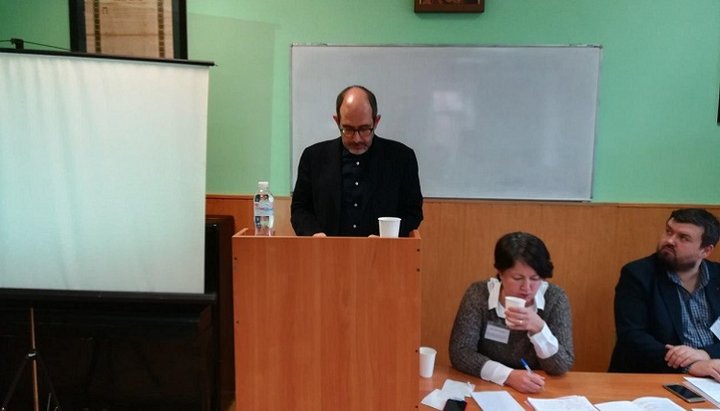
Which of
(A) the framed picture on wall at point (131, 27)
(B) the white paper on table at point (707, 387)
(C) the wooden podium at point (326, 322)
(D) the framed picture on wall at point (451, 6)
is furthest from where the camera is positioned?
(A) the framed picture on wall at point (131, 27)

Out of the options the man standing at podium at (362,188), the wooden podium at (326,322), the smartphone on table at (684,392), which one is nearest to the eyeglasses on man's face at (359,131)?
the man standing at podium at (362,188)

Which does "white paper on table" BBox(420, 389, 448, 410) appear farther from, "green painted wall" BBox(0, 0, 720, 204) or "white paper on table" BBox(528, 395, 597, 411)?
"green painted wall" BBox(0, 0, 720, 204)

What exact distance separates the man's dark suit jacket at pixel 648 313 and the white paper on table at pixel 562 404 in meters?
0.73

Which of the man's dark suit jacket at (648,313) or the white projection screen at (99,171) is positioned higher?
the white projection screen at (99,171)

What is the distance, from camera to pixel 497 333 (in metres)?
1.69

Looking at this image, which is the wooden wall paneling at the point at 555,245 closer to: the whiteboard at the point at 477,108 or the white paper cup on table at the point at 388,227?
the whiteboard at the point at 477,108

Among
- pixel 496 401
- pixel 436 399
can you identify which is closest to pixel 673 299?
pixel 496 401

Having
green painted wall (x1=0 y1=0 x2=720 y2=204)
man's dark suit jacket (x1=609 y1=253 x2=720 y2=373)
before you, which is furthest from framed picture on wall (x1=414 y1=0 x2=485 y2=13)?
man's dark suit jacket (x1=609 y1=253 x2=720 y2=373)

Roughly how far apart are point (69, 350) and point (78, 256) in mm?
687

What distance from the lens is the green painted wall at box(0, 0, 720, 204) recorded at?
250 centimetres

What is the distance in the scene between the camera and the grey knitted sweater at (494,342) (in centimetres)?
165

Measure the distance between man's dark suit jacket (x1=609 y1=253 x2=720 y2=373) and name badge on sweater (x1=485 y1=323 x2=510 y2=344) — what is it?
68 cm

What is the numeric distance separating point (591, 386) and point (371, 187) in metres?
1.05

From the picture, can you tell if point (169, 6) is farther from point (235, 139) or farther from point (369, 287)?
point (369, 287)
